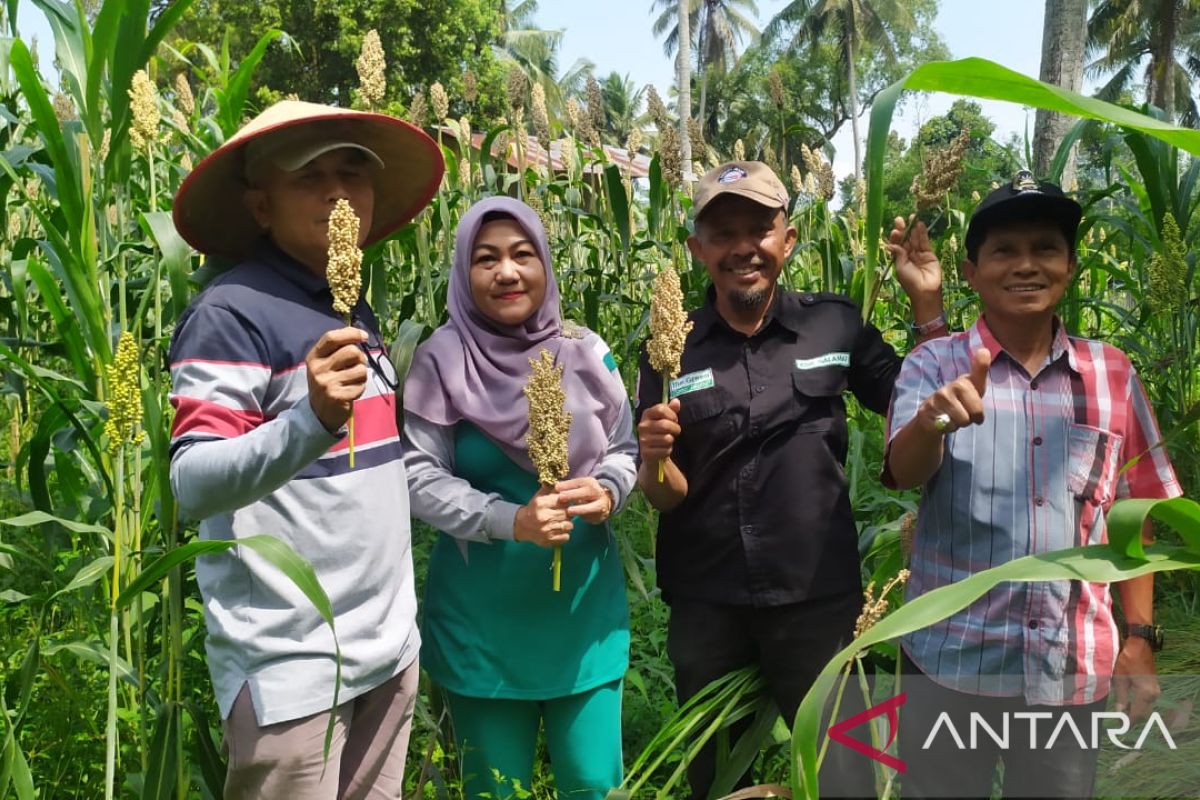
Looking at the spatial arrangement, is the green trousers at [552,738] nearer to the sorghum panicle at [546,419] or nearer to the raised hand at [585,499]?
the raised hand at [585,499]

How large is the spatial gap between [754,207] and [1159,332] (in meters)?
1.92

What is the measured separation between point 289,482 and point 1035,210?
1377 millimetres

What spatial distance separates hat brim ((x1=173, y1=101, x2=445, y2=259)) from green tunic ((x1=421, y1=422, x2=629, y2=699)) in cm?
50

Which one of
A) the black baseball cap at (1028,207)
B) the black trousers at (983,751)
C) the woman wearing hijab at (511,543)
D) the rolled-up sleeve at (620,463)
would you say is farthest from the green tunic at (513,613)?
the black baseball cap at (1028,207)

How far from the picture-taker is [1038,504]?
160 centimetres

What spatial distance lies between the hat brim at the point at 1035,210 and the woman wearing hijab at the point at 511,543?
0.78 metres

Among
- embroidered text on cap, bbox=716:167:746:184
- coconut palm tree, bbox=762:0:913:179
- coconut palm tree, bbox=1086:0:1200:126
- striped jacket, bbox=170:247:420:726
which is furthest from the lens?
coconut palm tree, bbox=762:0:913:179

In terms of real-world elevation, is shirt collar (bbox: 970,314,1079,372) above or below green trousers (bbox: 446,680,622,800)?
above

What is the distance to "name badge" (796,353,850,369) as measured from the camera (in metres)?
1.92

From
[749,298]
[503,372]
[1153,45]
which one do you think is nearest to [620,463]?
[503,372]

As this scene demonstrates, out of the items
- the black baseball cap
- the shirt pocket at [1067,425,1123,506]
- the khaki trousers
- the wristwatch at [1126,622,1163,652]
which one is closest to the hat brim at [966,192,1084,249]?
the black baseball cap

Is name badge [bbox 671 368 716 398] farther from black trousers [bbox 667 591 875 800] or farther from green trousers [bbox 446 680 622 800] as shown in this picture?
green trousers [bbox 446 680 622 800]

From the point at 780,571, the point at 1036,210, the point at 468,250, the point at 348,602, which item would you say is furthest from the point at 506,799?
the point at 1036,210

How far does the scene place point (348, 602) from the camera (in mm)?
1519
